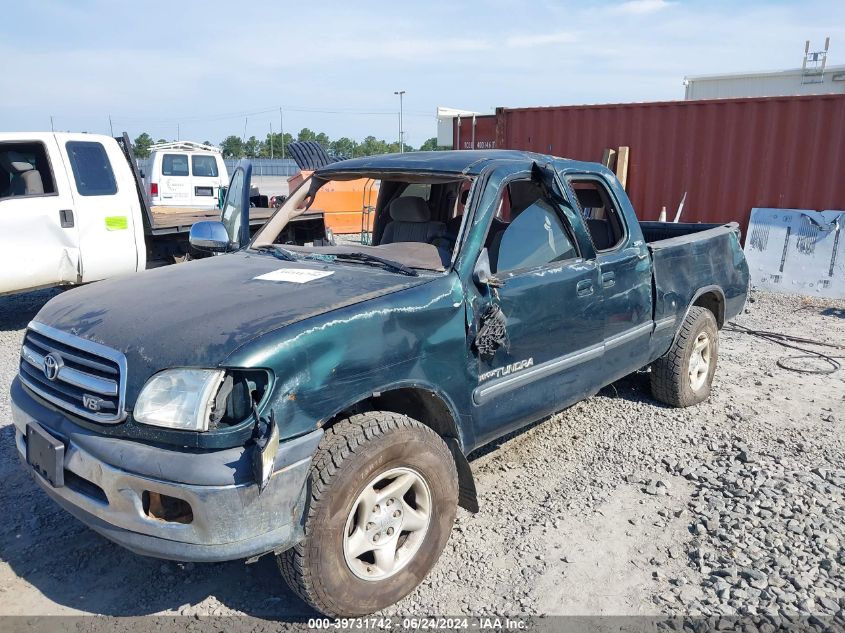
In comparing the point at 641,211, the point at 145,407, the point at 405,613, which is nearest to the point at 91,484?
the point at 145,407

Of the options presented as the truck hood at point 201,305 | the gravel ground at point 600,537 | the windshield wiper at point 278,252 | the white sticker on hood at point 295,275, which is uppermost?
the windshield wiper at point 278,252

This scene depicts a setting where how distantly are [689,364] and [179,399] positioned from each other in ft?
12.7

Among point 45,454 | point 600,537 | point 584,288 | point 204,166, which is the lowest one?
point 600,537

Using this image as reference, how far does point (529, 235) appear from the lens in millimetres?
3635

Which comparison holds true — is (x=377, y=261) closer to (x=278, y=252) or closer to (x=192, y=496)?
(x=278, y=252)

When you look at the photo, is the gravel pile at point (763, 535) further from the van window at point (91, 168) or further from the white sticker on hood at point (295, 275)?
the van window at point (91, 168)

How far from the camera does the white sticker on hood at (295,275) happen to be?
308cm

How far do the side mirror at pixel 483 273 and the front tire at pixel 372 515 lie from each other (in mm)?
736

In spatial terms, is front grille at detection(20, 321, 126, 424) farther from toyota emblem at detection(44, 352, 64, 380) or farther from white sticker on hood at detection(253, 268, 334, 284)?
white sticker on hood at detection(253, 268, 334, 284)

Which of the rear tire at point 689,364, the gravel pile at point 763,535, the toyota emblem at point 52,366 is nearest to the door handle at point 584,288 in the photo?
the gravel pile at point 763,535

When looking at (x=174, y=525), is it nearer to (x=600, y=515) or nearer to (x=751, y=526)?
(x=600, y=515)

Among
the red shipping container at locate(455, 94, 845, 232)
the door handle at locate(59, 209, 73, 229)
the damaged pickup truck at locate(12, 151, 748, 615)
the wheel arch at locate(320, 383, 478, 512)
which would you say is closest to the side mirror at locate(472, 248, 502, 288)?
the damaged pickup truck at locate(12, 151, 748, 615)

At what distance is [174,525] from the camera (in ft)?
7.78

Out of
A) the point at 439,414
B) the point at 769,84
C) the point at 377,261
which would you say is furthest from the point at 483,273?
the point at 769,84
